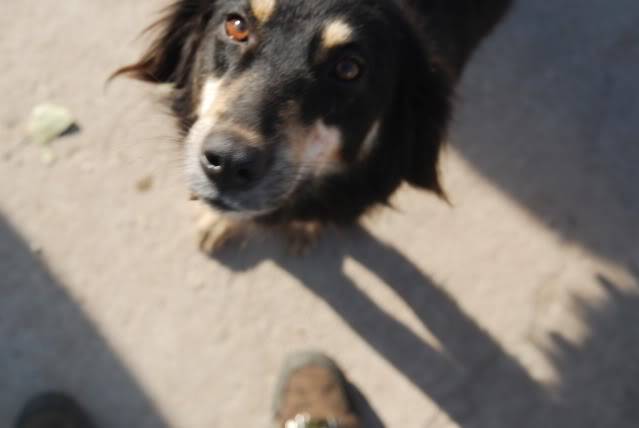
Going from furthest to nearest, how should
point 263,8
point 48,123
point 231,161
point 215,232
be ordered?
point 48,123, point 215,232, point 263,8, point 231,161

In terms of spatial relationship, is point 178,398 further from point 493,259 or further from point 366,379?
point 493,259

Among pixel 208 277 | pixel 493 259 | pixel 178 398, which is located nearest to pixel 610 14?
pixel 493 259

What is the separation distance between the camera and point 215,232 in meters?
2.52

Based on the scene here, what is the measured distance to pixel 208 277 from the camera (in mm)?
2557

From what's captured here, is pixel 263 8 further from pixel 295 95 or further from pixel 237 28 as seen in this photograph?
pixel 295 95

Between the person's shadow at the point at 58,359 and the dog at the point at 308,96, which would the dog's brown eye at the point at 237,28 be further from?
the person's shadow at the point at 58,359

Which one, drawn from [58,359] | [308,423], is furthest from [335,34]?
[58,359]

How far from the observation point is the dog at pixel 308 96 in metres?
1.71

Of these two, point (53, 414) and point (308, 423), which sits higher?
point (308, 423)

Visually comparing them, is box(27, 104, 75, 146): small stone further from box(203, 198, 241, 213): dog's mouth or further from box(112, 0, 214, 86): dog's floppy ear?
box(203, 198, 241, 213): dog's mouth

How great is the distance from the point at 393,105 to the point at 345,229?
0.62 m

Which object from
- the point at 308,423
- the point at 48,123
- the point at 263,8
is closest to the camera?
the point at 263,8

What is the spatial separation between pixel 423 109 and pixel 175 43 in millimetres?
891

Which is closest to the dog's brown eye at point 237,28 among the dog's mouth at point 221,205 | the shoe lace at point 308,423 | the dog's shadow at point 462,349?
the dog's mouth at point 221,205
